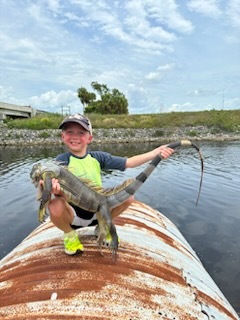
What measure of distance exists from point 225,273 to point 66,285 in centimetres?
568

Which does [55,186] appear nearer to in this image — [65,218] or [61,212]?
[61,212]

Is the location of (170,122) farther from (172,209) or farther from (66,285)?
(66,285)

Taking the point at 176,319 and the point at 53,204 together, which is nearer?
the point at 176,319

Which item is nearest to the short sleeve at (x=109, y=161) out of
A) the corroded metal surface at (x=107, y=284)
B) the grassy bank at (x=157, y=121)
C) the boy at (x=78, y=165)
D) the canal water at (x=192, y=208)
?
the boy at (x=78, y=165)

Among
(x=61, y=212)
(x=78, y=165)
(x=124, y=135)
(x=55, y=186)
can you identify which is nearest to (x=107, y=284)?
(x=61, y=212)

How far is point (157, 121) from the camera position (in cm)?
6506

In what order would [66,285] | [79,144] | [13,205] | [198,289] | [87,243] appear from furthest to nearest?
[13,205], [79,144], [87,243], [198,289], [66,285]

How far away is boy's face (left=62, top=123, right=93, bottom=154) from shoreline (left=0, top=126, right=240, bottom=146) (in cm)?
4506

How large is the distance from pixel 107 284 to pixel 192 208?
410 inches

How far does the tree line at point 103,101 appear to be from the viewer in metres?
78.8

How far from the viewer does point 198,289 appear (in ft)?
15.0

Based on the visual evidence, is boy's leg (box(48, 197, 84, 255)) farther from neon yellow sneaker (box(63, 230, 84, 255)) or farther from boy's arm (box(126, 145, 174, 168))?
boy's arm (box(126, 145, 174, 168))

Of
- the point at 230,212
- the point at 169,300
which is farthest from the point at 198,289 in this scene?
Answer: the point at 230,212

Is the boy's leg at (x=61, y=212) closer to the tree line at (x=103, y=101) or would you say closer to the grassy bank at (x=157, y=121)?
the grassy bank at (x=157, y=121)
